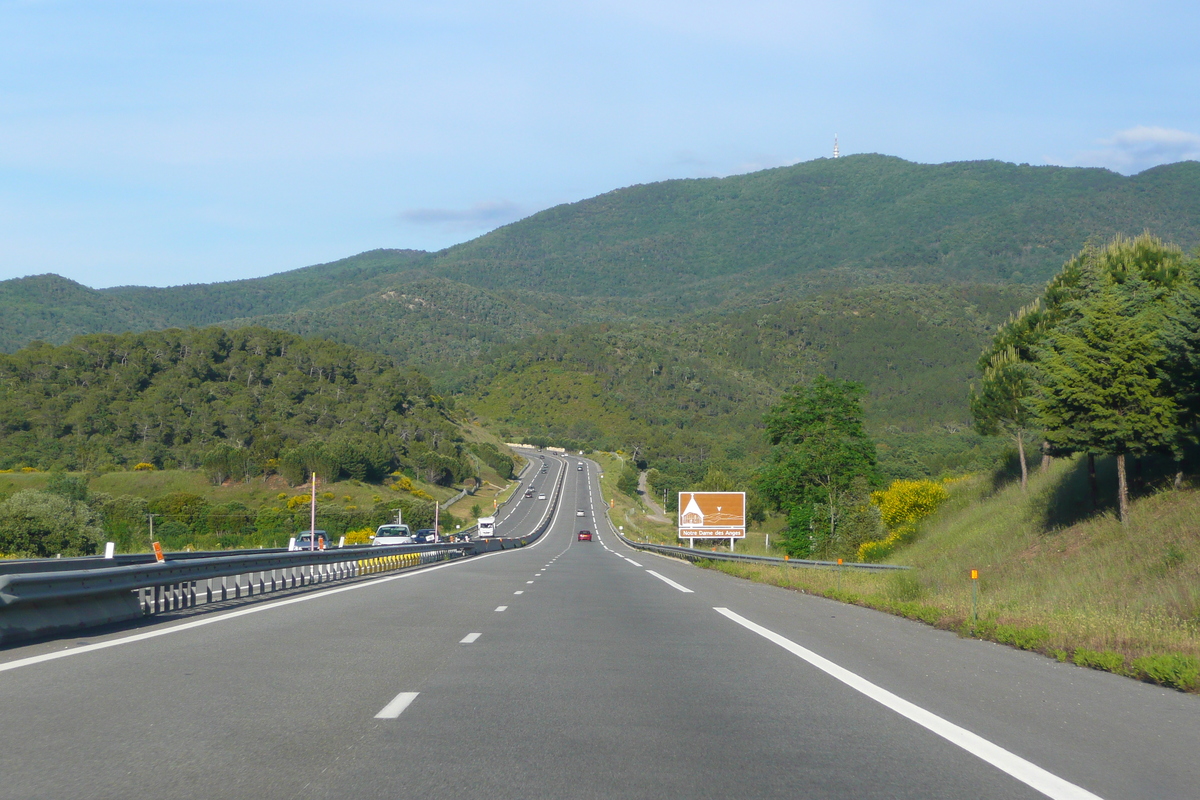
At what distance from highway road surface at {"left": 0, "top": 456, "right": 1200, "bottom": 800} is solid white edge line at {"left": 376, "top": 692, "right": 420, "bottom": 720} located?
0.12ft

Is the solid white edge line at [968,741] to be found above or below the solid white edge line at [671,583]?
above

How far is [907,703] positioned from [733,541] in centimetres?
5331

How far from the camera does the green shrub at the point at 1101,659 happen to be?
35.4ft

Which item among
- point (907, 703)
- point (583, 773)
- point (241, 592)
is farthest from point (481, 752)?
point (241, 592)

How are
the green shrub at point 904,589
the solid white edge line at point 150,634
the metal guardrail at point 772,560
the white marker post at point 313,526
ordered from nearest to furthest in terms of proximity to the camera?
the solid white edge line at point 150,634 < the green shrub at point 904,589 < the metal guardrail at point 772,560 < the white marker post at point 313,526

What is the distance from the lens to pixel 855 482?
A: 6931cm

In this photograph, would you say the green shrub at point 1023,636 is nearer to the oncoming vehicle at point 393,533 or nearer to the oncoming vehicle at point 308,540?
the oncoming vehicle at point 308,540

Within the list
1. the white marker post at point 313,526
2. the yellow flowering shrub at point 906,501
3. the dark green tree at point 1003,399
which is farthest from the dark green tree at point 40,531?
the dark green tree at point 1003,399

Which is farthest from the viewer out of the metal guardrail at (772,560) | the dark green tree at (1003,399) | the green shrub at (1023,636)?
the dark green tree at (1003,399)

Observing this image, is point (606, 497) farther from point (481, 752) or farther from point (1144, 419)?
point (481, 752)

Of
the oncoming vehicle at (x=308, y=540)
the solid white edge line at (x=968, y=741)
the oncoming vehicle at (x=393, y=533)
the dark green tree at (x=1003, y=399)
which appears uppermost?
the dark green tree at (x=1003, y=399)

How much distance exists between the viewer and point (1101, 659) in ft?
36.2

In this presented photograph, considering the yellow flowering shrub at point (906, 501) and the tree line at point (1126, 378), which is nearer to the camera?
the tree line at point (1126, 378)

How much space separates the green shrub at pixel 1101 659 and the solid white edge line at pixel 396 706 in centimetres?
699
